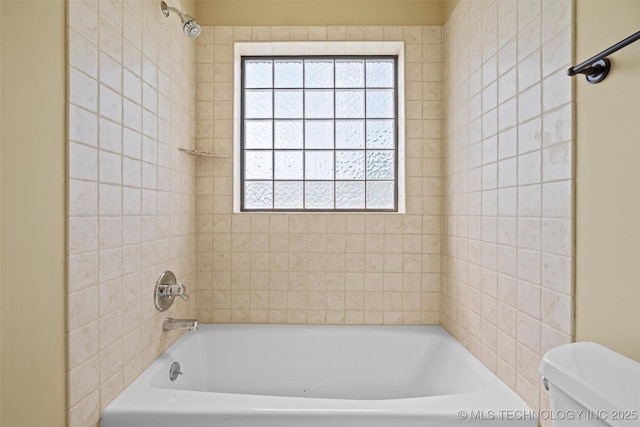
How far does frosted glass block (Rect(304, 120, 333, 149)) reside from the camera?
2393 mm

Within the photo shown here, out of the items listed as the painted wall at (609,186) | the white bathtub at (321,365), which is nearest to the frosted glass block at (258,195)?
the white bathtub at (321,365)

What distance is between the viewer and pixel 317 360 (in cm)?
207

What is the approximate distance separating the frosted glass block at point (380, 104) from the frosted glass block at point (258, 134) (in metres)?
0.66

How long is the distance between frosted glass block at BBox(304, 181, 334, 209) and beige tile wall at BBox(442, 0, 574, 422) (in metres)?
0.77

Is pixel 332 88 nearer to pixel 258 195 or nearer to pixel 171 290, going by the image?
pixel 258 195

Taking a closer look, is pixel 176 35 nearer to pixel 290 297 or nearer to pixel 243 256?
pixel 243 256

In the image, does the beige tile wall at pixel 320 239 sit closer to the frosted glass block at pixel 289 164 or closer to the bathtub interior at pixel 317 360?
the bathtub interior at pixel 317 360

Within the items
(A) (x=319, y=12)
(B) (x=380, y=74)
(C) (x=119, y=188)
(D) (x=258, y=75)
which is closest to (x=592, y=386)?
(C) (x=119, y=188)

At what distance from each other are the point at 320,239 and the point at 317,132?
0.72 meters

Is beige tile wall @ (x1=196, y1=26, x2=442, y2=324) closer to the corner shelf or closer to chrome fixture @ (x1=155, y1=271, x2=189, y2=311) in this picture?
the corner shelf

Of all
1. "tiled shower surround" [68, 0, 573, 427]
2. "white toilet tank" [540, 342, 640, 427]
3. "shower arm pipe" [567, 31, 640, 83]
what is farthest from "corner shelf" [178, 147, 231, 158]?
"white toilet tank" [540, 342, 640, 427]

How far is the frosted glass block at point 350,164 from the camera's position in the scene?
2.38m
